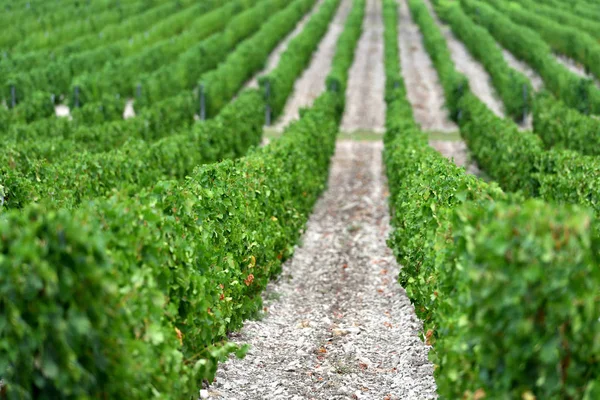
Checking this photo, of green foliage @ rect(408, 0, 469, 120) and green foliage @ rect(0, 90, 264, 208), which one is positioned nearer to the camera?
green foliage @ rect(0, 90, 264, 208)

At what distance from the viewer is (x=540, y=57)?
145 feet

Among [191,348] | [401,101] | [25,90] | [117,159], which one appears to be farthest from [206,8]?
[191,348]

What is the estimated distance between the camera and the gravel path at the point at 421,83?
3834 centimetres

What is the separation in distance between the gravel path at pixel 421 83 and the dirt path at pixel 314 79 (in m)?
5.23

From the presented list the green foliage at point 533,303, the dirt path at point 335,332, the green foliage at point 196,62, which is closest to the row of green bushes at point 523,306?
the green foliage at point 533,303

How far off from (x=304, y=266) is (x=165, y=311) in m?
8.44

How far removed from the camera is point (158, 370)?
24.5ft

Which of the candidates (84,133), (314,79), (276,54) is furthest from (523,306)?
(276,54)

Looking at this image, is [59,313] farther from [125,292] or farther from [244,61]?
[244,61]

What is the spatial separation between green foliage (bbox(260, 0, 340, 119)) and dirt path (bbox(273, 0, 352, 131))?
0.40m

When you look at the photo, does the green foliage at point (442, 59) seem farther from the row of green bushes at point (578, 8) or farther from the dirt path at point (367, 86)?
the row of green bushes at point (578, 8)

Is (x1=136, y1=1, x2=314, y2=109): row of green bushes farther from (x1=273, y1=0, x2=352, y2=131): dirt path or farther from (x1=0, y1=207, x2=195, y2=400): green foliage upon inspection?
(x1=0, y1=207, x2=195, y2=400): green foliage

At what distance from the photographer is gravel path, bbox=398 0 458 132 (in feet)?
126

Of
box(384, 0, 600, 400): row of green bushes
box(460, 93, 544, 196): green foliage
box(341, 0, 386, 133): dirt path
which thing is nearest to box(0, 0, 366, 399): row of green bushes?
box(384, 0, 600, 400): row of green bushes
